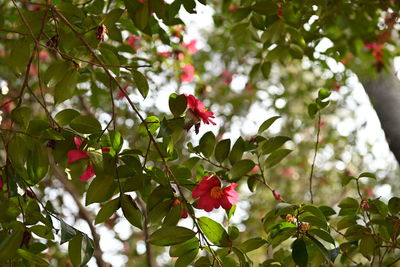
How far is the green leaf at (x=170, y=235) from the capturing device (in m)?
0.93

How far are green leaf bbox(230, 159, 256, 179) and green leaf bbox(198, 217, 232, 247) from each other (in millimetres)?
98

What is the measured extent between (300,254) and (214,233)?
16 cm

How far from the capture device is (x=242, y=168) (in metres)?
1.02

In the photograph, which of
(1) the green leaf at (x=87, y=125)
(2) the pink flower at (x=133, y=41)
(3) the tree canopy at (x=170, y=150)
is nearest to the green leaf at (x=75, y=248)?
(3) the tree canopy at (x=170, y=150)

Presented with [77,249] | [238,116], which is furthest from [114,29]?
[238,116]

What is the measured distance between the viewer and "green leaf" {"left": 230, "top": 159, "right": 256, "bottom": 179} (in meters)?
1.01

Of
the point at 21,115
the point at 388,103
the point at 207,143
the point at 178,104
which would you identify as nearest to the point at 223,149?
the point at 207,143

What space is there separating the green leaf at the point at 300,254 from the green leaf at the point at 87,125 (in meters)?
0.41

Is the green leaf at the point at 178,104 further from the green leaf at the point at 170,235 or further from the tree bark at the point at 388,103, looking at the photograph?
the tree bark at the point at 388,103

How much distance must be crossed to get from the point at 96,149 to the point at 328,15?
0.47 meters

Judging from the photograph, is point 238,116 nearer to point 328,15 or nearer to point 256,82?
point 256,82

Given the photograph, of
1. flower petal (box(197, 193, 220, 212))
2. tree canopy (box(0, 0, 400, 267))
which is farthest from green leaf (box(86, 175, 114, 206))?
flower petal (box(197, 193, 220, 212))

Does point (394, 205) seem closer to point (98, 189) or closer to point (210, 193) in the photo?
point (210, 193)

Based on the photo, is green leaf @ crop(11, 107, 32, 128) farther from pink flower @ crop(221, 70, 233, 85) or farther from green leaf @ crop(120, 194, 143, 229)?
pink flower @ crop(221, 70, 233, 85)
